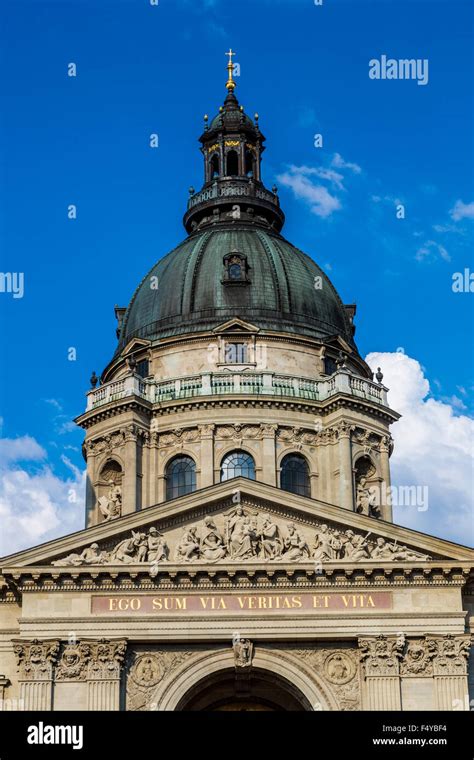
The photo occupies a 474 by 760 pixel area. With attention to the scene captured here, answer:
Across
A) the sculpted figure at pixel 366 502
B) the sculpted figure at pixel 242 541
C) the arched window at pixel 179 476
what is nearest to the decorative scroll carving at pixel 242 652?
the sculpted figure at pixel 242 541

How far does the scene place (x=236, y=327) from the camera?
68688 mm

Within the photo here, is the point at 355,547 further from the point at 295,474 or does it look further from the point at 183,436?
the point at 183,436

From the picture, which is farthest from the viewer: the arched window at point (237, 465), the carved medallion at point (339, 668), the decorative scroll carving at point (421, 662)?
the arched window at point (237, 465)

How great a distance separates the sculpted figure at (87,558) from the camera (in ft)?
159

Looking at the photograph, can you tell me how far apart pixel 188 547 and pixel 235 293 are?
24.6 metres

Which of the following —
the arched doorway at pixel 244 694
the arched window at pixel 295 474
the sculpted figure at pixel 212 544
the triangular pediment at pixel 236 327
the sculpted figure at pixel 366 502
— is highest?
the triangular pediment at pixel 236 327

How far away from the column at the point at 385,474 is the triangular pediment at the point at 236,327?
812 cm

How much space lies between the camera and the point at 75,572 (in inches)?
1886

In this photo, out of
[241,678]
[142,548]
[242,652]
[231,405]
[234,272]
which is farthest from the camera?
[234,272]

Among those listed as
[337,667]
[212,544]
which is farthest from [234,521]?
Result: [337,667]

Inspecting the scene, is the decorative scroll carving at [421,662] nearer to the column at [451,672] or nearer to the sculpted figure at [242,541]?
the column at [451,672]

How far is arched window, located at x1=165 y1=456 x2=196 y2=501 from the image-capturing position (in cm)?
6588

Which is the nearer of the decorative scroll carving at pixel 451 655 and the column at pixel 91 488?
the decorative scroll carving at pixel 451 655
